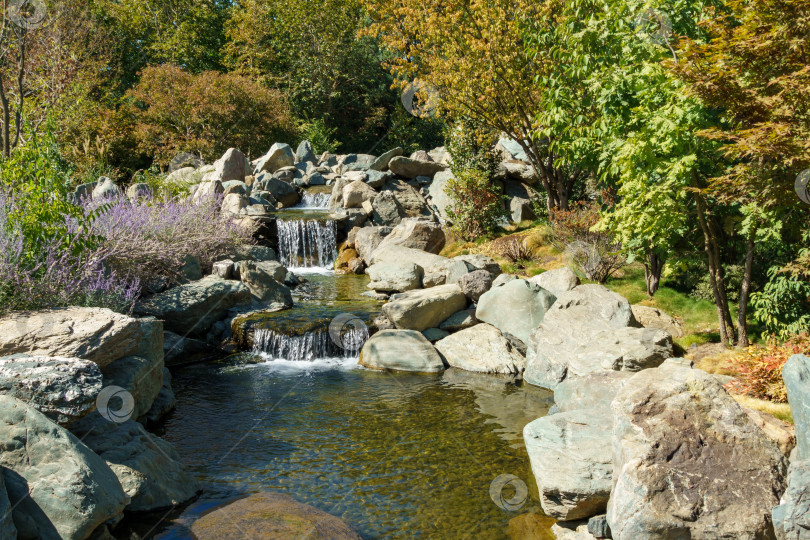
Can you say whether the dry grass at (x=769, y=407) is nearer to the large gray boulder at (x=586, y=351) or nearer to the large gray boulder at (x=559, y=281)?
the large gray boulder at (x=586, y=351)

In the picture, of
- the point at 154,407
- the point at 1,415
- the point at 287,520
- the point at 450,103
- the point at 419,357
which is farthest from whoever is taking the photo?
the point at 450,103

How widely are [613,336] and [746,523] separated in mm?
4309

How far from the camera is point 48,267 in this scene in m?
7.49

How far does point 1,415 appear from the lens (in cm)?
474

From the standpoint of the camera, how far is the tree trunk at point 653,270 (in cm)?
1127

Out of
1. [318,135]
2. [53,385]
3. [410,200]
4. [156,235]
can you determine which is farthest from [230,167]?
[53,385]

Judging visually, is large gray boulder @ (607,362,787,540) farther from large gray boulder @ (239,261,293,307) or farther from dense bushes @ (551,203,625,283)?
large gray boulder @ (239,261,293,307)

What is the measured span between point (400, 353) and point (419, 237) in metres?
7.40

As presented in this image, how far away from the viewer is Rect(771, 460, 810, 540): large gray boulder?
14.2ft

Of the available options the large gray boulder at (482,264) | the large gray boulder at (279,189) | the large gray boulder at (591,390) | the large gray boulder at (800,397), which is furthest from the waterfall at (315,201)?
the large gray boulder at (800,397)

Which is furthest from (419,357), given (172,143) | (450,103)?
(172,143)

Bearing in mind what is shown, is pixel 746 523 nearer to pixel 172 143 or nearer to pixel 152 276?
pixel 152 276

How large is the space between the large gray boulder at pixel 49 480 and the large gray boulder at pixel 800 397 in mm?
5750

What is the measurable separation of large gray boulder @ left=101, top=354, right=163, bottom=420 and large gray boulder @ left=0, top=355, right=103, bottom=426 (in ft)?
5.13
